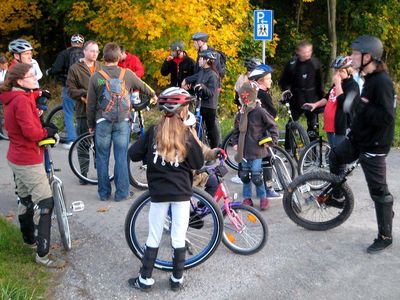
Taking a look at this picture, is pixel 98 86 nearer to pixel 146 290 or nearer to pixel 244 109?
pixel 244 109

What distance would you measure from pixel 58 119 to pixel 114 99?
171 inches

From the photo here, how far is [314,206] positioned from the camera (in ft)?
18.0

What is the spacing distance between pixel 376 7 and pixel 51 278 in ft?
60.1

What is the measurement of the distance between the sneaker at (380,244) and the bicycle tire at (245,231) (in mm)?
1024

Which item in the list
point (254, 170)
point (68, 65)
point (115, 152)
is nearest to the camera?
point (254, 170)

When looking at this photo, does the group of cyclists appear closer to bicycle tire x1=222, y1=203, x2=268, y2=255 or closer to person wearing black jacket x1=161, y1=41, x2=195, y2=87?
bicycle tire x1=222, y1=203, x2=268, y2=255

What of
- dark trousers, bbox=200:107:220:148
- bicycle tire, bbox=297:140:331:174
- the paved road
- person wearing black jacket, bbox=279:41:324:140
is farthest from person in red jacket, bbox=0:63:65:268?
person wearing black jacket, bbox=279:41:324:140

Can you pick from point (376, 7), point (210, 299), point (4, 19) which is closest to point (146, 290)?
point (210, 299)

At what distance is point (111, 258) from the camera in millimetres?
4895

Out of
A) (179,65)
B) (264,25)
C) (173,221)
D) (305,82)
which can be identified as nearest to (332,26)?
(264,25)

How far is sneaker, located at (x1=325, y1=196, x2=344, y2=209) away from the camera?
5383 mm

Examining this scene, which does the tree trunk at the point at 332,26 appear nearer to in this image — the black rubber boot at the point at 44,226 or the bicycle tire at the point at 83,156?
the bicycle tire at the point at 83,156

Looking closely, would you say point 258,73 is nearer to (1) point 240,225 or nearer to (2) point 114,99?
(2) point 114,99

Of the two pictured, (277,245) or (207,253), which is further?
(277,245)
